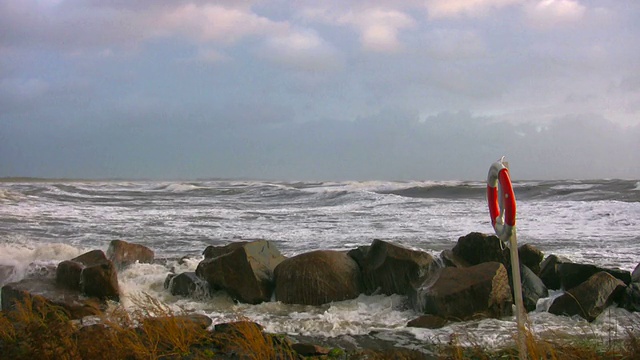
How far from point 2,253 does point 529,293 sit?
8.74m

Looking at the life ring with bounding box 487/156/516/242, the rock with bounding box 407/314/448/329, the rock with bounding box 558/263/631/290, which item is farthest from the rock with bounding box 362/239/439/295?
the life ring with bounding box 487/156/516/242

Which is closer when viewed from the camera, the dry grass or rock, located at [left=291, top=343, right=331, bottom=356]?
the dry grass

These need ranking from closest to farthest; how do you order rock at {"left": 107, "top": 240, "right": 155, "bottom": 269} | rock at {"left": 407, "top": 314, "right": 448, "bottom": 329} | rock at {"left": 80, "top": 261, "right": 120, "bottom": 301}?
rock at {"left": 407, "top": 314, "right": 448, "bottom": 329}, rock at {"left": 80, "top": 261, "right": 120, "bottom": 301}, rock at {"left": 107, "top": 240, "right": 155, "bottom": 269}

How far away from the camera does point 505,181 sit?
4074mm

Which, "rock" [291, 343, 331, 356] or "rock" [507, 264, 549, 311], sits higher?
"rock" [507, 264, 549, 311]

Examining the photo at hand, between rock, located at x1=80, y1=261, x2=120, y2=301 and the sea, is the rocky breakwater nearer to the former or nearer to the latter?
rock, located at x1=80, y1=261, x2=120, y2=301

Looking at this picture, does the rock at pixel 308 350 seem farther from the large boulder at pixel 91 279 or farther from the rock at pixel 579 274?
Result: the rock at pixel 579 274

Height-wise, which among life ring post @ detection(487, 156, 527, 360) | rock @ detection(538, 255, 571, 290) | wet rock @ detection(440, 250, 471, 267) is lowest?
rock @ detection(538, 255, 571, 290)

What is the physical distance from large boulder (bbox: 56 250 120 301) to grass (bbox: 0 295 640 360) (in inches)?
51.6

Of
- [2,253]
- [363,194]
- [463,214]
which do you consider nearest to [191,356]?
[2,253]

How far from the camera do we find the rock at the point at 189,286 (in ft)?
25.5

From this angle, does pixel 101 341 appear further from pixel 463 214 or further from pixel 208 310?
pixel 463 214

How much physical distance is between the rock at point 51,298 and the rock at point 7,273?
133cm

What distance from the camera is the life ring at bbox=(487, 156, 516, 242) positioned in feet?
13.2
